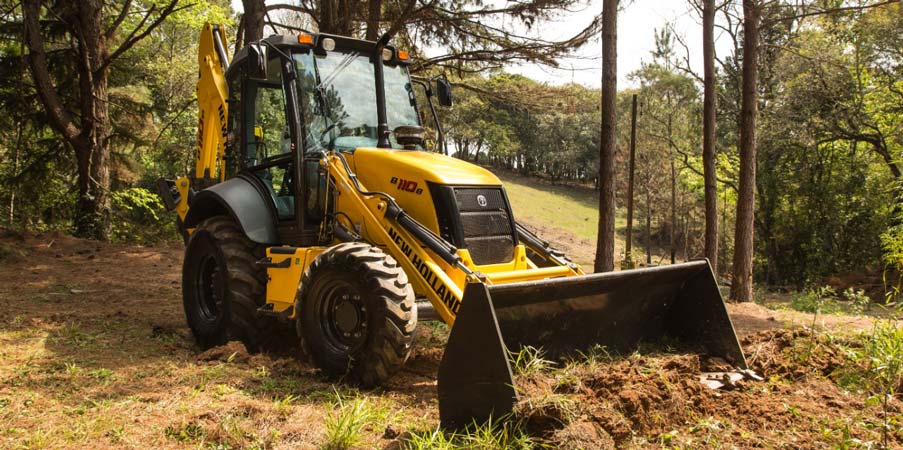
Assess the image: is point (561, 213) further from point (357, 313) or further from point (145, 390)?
point (145, 390)

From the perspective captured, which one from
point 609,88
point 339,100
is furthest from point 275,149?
point 609,88

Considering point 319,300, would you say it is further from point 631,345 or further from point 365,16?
point 365,16

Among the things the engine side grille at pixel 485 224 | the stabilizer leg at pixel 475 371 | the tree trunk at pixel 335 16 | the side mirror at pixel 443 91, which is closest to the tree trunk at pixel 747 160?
the tree trunk at pixel 335 16

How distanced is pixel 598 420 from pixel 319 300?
238 centimetres

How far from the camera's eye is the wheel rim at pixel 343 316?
4.88m

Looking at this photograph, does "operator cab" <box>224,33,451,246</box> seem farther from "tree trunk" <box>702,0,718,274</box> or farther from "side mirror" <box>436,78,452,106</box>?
"tree trunk" <box>702,0,718,274</box>

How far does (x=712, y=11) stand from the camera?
13.1 m

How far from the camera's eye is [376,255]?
188 inches

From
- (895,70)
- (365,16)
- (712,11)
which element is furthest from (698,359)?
(895,70)

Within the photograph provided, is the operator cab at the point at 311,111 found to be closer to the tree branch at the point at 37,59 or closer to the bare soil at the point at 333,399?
the bare soil at the point at 333,399

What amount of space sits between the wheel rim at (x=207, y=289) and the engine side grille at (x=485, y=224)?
2.75 meters

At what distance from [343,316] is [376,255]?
1.91 ft

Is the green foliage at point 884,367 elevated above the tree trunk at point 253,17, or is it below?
below

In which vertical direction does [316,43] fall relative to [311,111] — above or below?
above
